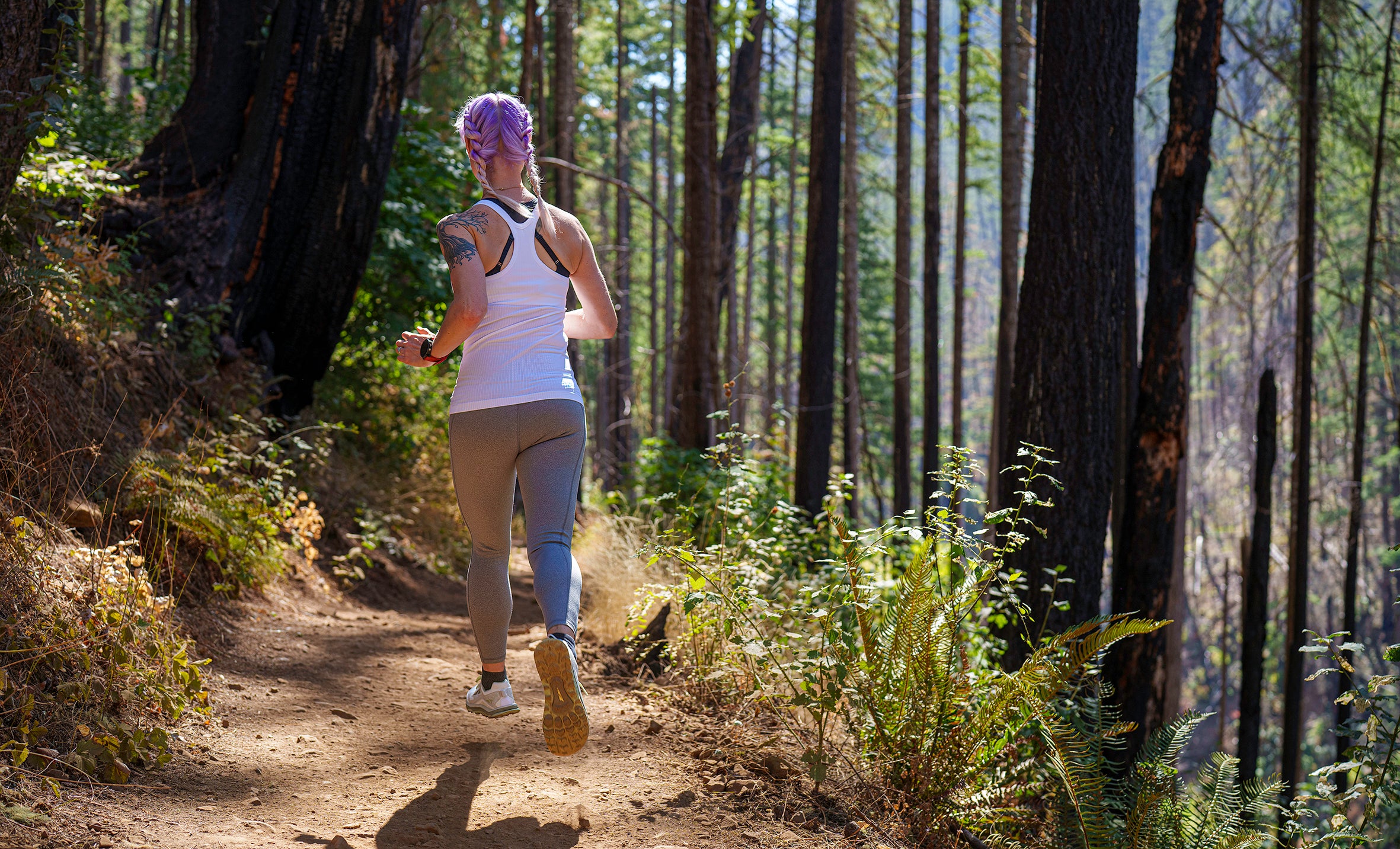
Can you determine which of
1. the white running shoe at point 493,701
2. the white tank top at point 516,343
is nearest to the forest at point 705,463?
the white running shoe at point 493,701

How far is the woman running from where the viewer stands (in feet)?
10.9

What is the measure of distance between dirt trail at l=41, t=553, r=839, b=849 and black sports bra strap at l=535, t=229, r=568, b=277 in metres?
1.93

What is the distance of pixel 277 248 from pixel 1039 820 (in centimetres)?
654

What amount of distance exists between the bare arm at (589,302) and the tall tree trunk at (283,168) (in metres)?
4.15

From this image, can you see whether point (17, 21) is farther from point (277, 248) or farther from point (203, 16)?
point (203, 16)

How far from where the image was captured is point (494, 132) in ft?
11.3

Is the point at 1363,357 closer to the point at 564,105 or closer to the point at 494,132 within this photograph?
the point at 564,105

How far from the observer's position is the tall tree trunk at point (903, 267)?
14398 mm

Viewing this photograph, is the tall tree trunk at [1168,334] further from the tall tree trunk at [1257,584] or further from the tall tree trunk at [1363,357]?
the tall tree trunk at [1363,357]

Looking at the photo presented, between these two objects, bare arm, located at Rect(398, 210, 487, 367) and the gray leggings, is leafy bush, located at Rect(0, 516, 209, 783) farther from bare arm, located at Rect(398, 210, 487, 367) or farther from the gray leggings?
bare arm, located at Rect(398, 210, 487, 367)

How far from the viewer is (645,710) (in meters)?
4.40

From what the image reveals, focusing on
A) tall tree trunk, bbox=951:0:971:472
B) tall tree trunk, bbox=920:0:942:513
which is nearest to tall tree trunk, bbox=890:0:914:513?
tall tree trunk, bbox=920:0:942:513

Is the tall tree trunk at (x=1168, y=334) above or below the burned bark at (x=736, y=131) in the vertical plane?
below

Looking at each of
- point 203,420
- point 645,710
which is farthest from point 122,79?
point 645,710
